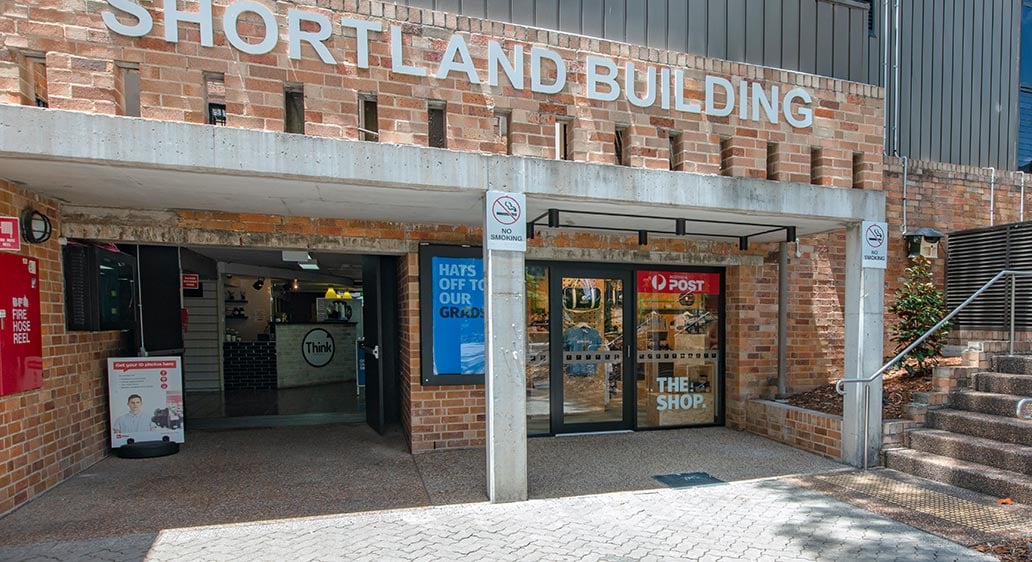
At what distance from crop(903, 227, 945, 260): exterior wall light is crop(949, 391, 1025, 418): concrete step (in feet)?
8.45

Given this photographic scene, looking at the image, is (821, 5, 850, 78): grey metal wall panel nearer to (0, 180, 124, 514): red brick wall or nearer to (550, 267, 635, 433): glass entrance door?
(550, 267, 635, 433): glass entrance door

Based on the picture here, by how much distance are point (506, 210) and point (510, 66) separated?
1288 mm

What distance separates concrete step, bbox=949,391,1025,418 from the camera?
511cm

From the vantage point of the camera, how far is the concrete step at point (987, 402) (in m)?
5.11

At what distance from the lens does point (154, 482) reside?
15.8ft

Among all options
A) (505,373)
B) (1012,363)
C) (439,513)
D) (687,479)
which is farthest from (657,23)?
(439,513)

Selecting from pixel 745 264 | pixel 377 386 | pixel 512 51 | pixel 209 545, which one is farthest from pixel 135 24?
pixel 745 264

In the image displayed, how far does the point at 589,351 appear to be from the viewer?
6602mm

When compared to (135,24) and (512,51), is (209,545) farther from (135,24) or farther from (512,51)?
(512,51)

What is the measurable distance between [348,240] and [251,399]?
512 centimetres

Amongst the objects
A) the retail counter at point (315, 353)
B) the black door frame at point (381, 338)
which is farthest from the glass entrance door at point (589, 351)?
the retail counter at point (315, 353)

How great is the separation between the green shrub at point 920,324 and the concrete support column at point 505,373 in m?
5.10

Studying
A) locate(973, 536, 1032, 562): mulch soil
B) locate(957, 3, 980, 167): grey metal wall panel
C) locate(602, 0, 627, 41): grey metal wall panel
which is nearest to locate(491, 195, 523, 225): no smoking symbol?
locate(602, 0, 627, 41): grey metal wall panel

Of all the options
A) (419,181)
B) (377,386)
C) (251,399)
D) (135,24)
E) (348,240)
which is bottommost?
(251,399)
